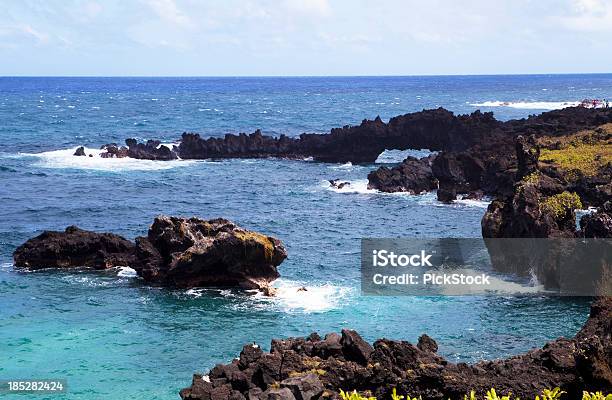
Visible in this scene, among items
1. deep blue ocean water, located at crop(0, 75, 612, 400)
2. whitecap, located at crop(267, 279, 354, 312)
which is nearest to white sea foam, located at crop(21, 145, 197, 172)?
deep blue ocean water, located at crop(0, 75, 612, 400)

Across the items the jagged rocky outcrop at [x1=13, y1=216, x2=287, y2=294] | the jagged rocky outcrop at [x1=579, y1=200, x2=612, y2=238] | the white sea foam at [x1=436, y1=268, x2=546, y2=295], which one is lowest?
the white sea foam at [x1=436, y1=268, x2=546, y2=295]

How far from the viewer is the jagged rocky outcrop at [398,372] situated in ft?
83.4

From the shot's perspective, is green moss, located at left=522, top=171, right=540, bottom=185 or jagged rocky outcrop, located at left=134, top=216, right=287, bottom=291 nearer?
jagged rocky outcrop, located at left=134, top=216, right=287, bottom=291

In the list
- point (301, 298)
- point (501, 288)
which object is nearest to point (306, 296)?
point (301, 298)

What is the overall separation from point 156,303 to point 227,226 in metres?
6.41

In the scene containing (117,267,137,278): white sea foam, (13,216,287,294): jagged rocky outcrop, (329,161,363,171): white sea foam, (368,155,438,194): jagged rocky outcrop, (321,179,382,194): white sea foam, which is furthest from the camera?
(329,161,363,171): white sea foam

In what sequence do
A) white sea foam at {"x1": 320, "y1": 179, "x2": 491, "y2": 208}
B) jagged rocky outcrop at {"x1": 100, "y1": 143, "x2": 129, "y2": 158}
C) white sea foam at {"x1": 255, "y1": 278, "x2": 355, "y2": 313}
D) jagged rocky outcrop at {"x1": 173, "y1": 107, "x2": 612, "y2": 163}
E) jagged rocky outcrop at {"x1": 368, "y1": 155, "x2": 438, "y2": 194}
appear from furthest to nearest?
1. jagged rocky outcrop at {"x1": 100, "y1": 143, "x2": 129, "y2": 158}
2. jagged rocky outcrop at {"x1": 173, "y1": 107, "x2": 612, "y2": 163}
3. jagged rocky outcrop at {"x1": 368, "y1": 155, "x2": 438, "y2": 194}
4. white sea foam at {"x1": 320, "y1": 179, "x2": 491, "y2": 208}
5. white sea foam at {"x1": 255, "y1": 278, "x2": 355, "y2": 313}

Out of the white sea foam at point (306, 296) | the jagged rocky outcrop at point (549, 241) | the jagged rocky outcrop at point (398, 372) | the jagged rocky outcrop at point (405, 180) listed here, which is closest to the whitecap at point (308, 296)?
the white sea foam at point (306, 296)

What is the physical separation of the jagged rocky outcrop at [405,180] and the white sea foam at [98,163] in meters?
29.9

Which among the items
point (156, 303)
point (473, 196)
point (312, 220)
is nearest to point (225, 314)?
point (156, 303)

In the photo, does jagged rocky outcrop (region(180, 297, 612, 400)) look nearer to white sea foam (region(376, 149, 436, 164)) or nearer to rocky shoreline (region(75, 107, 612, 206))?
rocky shoreline (region(75, 107, 612, 206))

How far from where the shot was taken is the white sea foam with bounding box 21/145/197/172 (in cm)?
9512

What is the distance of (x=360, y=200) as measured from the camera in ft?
241

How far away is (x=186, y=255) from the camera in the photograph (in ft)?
147
